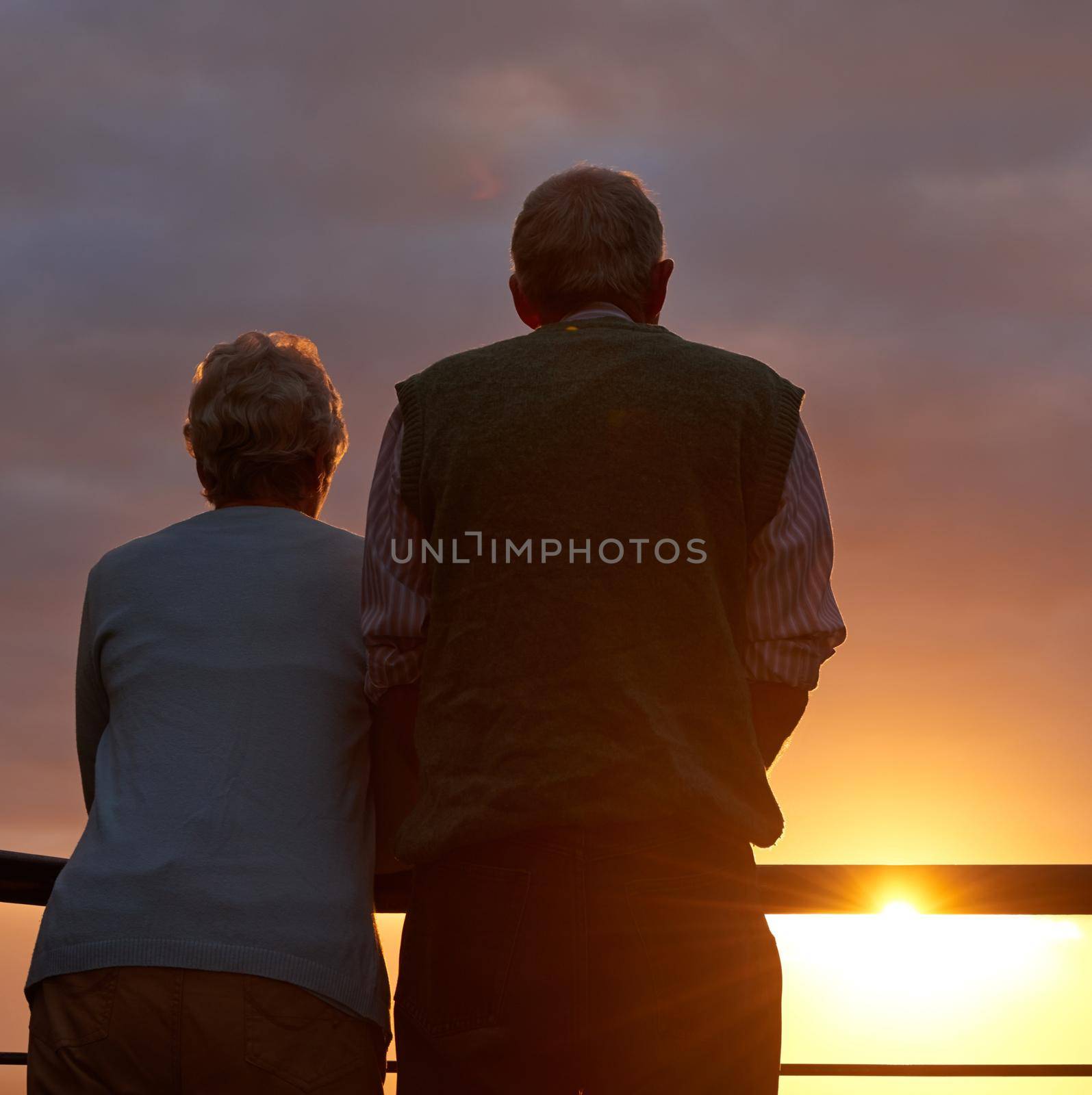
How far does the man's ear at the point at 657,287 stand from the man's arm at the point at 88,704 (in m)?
1.04

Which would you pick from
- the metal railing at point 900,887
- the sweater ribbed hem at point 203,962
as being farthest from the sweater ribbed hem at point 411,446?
the metal railing at point 900,887

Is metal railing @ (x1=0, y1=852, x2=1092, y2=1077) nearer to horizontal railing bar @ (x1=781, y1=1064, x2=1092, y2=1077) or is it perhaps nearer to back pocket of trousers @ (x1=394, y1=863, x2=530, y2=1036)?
horizontal railing bar @ (x1=781, y1=1064, x2=1092, y2=1077)

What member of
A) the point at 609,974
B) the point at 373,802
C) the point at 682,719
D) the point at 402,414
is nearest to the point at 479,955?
the point at 609,974

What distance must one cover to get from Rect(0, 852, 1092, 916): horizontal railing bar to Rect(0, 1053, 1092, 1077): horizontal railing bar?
1.31 feet

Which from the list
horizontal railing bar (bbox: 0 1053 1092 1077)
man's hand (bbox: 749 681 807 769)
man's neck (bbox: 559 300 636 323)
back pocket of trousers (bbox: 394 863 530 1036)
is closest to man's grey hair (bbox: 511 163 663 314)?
man's neck (bbox: 559 300 636 323)

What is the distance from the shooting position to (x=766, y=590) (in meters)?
1.80

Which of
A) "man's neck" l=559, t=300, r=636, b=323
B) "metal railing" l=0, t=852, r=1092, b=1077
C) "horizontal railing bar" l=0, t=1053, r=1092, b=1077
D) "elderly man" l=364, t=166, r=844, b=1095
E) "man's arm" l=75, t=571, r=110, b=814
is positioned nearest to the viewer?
"elderly man" l=364, t=166, r=844, b=1095

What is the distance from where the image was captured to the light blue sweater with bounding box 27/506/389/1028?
184cm

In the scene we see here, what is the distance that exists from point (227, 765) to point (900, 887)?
1.29 metres

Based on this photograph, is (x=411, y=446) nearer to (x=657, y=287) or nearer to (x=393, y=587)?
(x=393, y=587)

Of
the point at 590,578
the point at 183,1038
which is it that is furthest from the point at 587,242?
the point at 183,1038

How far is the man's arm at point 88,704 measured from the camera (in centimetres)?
219

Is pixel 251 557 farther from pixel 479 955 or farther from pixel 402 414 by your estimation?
pixel 479 955

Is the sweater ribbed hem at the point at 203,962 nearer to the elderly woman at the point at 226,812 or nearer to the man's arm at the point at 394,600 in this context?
the elderly woman at the point at 226,812
